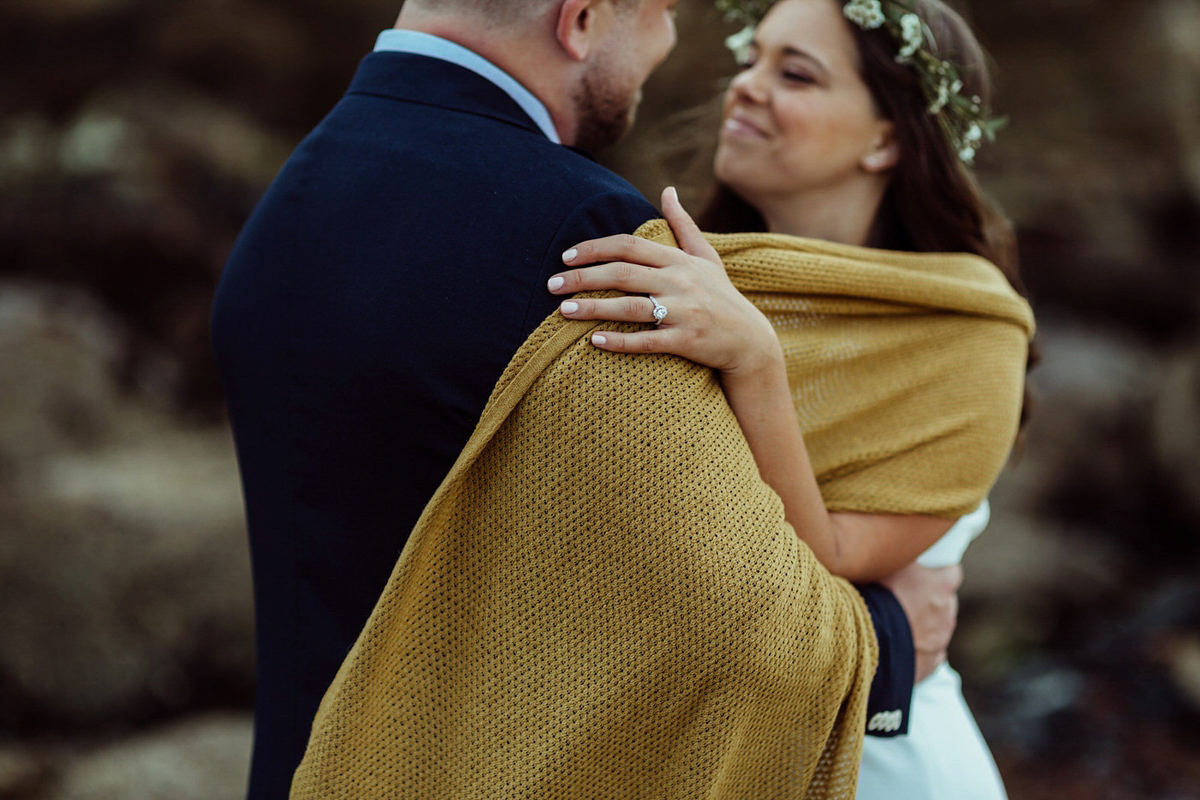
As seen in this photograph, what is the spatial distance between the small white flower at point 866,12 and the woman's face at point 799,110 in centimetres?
6

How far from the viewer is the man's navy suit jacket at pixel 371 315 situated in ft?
4.02

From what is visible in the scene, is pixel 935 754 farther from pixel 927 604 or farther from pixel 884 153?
pixel 884 153

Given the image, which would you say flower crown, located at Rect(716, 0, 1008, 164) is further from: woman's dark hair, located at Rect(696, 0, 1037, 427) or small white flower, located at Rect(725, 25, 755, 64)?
small white flower, located at Rect(725, 25, 755, 64)

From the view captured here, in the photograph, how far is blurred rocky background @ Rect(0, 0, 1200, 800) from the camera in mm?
3406

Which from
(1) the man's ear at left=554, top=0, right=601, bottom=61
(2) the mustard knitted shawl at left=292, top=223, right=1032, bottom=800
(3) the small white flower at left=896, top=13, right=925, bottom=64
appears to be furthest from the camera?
(3) the small white flower at left=896, top=13, right=925, bottom=64

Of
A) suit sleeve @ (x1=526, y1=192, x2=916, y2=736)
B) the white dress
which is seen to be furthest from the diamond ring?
the white dress

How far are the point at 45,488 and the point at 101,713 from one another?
31.0 inches

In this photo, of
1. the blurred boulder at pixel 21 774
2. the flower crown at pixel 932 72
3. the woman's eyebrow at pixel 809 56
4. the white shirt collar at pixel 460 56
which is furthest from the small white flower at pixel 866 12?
the blurred boulder at pixel 21 774

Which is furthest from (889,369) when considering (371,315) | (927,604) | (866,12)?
(371,315)

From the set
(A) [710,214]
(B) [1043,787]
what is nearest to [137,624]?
(A) [710,214]

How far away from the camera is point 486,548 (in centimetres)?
126

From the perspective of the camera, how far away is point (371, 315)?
4.14 ft

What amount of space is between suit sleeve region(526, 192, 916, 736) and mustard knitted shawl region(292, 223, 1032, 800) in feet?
0.13

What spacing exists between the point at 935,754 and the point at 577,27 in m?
1.45
